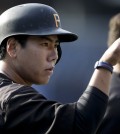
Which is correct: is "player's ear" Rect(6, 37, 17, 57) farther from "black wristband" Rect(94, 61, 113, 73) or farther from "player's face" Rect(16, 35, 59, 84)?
"black wristband" Rect(94, 61, 113, 73)

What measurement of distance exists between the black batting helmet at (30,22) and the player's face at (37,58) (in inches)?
1.6

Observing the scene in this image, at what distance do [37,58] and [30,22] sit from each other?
0.67 feet

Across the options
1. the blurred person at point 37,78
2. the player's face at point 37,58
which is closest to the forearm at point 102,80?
the blurred person at point 37,78

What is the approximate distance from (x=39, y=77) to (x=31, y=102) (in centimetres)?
30

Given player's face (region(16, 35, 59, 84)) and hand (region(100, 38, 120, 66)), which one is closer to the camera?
hand (region(100, 38, 120, 66))

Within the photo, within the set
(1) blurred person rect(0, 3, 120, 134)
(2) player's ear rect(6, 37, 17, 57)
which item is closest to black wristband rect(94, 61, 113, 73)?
(1) blurred person rect(0, 3, 120, 134)

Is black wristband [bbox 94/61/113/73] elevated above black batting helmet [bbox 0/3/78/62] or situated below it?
below

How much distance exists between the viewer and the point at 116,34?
3.37 metres

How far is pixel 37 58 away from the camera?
2.36 metres

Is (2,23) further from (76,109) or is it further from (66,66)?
(66,66)

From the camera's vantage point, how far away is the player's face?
2367 mm

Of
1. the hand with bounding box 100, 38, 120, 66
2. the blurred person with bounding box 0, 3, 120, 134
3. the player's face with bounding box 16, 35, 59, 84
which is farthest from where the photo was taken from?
the player's face with bounding box 16, 35, 59, 84

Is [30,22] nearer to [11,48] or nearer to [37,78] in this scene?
[11,48]

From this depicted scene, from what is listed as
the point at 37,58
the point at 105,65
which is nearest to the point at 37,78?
the point at 37,58
